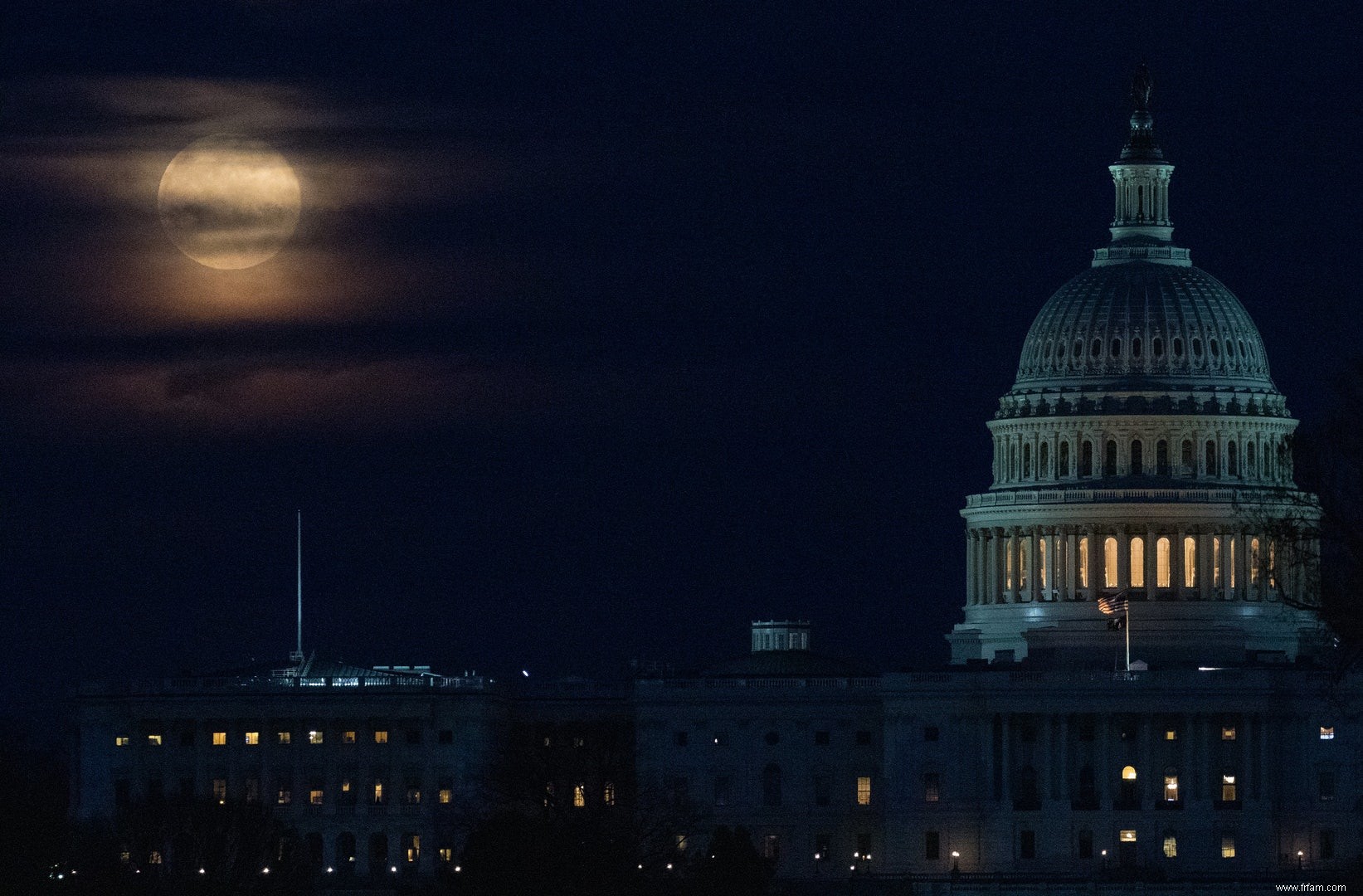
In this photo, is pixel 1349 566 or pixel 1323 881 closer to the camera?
pixel 1349 566

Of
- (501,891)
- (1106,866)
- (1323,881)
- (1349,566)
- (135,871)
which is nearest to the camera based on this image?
(1349,566)

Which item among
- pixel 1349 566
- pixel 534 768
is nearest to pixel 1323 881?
pixel 534 768

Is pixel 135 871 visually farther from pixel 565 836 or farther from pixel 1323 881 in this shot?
pixel 1323 881

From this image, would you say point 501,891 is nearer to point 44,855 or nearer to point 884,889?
point 44,855

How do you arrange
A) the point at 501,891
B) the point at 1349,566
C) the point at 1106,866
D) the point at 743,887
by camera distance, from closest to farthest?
the point at 1349,566 → the point at 501,891 → the point at 743,887 → the point at 1106,866

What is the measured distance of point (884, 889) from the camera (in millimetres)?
191250

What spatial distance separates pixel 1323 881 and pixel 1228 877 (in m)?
4.87

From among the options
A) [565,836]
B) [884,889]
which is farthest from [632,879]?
[884,889]

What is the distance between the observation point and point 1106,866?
654 feet

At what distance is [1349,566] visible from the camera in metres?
80.4

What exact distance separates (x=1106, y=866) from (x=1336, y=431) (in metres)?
120

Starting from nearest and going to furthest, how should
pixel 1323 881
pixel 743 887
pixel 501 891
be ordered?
pixel 501 891, pixel 743 887, pixel 1323 881

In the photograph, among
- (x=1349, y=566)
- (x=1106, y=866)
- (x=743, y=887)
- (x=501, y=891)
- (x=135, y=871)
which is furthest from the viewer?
(x=1106, y=866)

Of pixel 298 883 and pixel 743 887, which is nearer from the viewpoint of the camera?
pixel 743 887
